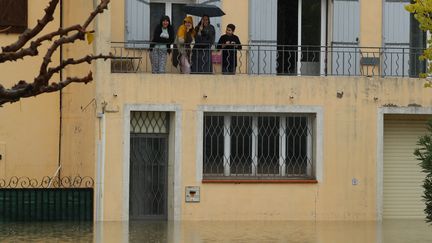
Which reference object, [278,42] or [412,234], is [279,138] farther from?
[412,234]

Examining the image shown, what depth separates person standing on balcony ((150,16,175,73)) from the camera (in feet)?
94.2

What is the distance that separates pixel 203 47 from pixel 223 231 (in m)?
5.35

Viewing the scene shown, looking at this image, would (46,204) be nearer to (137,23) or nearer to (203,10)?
(137,23)

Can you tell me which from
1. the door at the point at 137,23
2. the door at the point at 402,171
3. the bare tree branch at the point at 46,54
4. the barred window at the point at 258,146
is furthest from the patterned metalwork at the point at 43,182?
the bare tree branch at the point at 46,54

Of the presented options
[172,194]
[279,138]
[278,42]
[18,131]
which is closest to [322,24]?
[278,42]

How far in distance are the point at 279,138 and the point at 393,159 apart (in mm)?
2958

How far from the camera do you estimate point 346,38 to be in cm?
3005

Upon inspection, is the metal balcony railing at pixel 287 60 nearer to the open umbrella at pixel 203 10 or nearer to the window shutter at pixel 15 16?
the open umbrella at pixel 203 10

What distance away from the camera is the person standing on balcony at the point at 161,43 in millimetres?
28719

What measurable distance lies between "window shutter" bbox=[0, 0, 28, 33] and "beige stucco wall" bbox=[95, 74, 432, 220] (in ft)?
A: 10.1

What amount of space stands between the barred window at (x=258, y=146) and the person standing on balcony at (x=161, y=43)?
5.51 feet

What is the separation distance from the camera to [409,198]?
29.9 meters

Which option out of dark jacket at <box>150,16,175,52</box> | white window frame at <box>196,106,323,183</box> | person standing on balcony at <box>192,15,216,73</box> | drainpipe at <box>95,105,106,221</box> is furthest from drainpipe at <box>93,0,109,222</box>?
person standing on balcony at <box>192,15,216,73</box>

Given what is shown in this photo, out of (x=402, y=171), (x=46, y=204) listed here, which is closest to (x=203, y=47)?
(x=46, y=204)
